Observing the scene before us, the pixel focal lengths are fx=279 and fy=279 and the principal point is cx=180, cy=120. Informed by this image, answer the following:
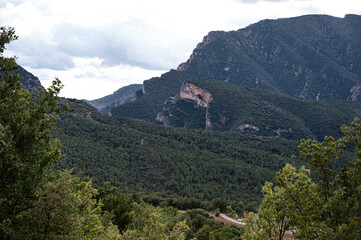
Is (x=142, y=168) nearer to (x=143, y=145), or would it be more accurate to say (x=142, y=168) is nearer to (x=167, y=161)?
(x=167, y=161)

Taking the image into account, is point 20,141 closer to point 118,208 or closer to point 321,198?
point 321,198

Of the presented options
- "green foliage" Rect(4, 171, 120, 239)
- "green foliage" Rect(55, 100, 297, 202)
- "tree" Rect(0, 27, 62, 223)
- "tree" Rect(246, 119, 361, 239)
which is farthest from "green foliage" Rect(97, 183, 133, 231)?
"green foliage" Rect(55, 100, 297, 202)

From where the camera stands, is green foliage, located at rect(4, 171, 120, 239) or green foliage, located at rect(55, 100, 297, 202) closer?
green foliage, located at rect(4, 171, 120, 239)

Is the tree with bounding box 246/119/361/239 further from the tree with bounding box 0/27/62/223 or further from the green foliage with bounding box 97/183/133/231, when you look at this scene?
the green foliage with bounding box 97/183/133/231

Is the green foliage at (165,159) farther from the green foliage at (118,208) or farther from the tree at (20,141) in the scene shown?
the tree at (20,141)

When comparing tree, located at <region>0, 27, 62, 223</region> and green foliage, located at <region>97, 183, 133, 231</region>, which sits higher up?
tree, located at <region>0, 27, 62, 223</region>

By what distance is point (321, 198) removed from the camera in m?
11.7

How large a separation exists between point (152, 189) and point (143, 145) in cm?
4234

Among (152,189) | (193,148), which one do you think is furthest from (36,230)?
(193,148)

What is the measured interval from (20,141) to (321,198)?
474 inches

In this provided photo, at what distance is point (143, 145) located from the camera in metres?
146

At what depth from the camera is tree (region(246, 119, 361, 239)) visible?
418 inches

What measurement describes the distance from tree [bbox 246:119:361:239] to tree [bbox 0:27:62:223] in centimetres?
1013

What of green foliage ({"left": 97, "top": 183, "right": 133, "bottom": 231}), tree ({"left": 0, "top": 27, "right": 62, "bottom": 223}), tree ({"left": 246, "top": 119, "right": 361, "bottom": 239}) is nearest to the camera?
tree ({"left": 0, "top": 27, "right": 62, "bottom": 223})
